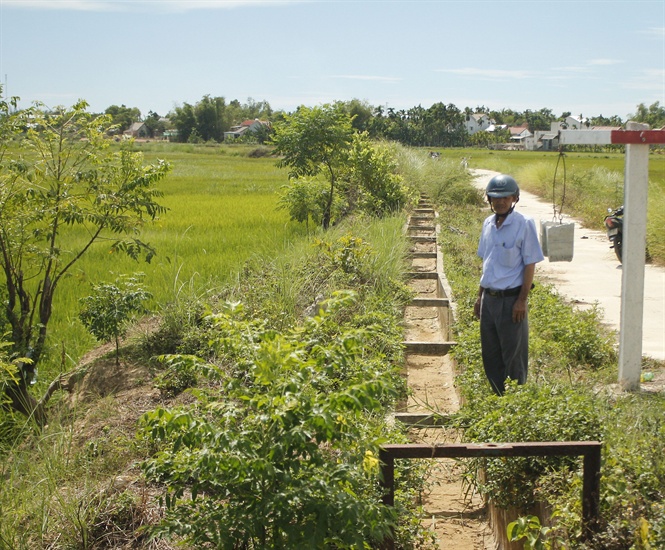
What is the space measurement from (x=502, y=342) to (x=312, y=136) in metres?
9.10

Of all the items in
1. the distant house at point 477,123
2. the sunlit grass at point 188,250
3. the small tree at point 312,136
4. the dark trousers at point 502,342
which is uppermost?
the distant house at point 477,123

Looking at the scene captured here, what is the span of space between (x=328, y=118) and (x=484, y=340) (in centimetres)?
899

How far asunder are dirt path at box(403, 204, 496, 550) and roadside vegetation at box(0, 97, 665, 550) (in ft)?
0.57

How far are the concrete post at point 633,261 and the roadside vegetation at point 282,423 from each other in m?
0.34

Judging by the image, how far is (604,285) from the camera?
11.4m

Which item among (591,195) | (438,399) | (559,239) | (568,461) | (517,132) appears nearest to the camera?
(568,461)

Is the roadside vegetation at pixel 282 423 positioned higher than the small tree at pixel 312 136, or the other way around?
the small tree at pixel 312 136

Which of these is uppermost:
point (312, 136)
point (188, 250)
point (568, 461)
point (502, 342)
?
point (312, 136)

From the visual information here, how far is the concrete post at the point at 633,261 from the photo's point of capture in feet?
20.1

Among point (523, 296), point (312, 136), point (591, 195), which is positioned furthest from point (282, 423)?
point (591, 195)

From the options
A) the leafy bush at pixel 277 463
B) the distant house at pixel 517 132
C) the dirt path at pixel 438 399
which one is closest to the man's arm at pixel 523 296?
the dirt path at pixel 438 399

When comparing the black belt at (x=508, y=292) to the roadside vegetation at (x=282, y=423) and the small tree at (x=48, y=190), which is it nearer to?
the roadside vegetation at (x=282, y=423)

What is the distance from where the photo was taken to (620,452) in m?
3.57

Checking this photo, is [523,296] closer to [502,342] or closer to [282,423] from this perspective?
[502,342]
